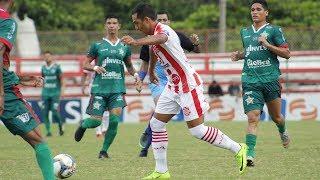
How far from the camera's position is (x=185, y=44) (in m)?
11.3

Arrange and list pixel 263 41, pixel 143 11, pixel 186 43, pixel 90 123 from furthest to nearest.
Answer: pixel 90 123 < pixel 263 41 < pixel 186 43 < pixel 143 11

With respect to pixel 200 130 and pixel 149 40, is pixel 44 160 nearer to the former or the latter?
pixel 149 40

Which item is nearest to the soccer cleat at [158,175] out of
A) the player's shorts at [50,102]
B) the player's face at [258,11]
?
the player's face at [258,11]

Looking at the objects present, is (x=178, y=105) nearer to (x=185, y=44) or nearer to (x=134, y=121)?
(x=185, y=44)

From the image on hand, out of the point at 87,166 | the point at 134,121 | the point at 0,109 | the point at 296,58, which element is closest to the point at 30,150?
the point at 87,166

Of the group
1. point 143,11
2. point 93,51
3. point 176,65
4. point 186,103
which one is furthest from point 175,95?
point 93,51

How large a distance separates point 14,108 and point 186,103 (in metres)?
2.25

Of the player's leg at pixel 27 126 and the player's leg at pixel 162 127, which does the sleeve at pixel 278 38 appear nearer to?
the player's leg at pixel 162 127

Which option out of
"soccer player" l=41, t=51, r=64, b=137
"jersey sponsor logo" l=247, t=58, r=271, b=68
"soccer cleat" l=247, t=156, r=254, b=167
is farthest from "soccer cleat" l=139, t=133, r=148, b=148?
"soccer player" l=41, t=51, r=64, b=137

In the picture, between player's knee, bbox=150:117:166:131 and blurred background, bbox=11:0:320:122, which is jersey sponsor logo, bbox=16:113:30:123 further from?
blurred background, bbox=11:0:320:122

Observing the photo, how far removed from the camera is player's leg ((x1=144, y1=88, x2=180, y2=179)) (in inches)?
420

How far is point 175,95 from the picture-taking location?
34.7ft

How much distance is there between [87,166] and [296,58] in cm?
2002

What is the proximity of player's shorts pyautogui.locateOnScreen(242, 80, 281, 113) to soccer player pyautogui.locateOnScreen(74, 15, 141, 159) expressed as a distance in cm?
200
